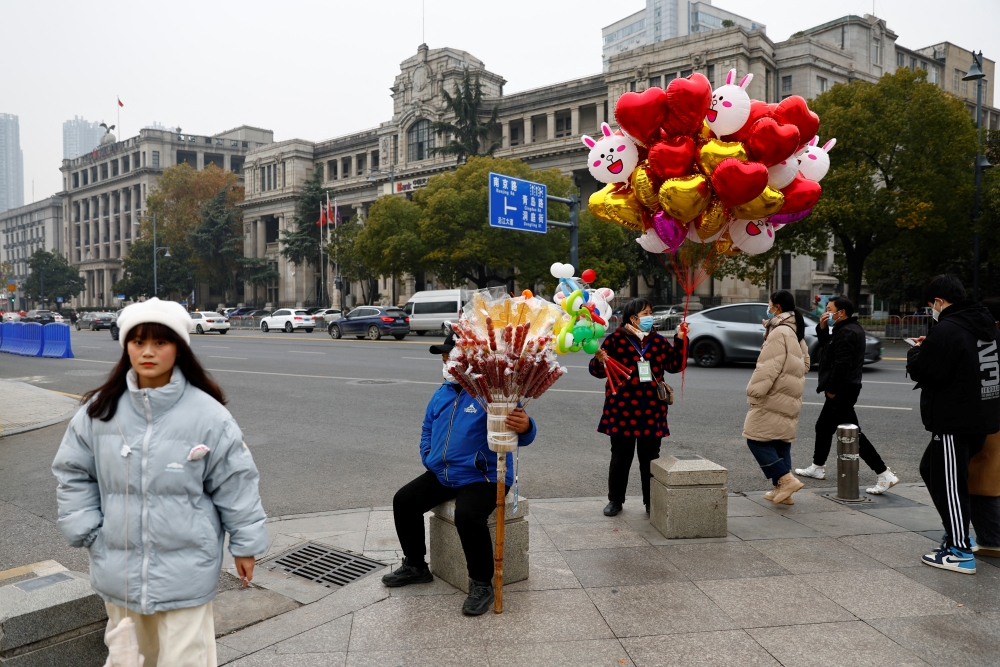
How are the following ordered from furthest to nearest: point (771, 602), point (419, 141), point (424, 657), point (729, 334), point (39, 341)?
point (419, 141) < point (39, 341) < point (729, 334) < point (771, 602) < point (424, 657)

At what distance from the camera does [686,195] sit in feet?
17.1

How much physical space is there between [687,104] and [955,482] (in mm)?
3136

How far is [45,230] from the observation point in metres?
127

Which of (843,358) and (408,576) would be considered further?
(843,358)

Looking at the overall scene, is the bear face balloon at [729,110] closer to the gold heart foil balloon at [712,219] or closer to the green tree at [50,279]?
the gold heart foil balloon at [712,219]

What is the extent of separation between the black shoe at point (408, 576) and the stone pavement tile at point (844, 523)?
9.93ft

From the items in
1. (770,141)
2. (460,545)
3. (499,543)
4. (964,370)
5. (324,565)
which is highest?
(770,141)

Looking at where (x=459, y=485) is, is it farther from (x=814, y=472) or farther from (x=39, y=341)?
(x=39, y=341)

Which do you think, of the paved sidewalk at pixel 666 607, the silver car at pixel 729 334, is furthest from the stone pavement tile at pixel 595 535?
the silver car at pixel 729 334

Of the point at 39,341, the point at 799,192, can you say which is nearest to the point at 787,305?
the point at 799,192

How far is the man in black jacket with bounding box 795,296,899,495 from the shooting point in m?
6.42

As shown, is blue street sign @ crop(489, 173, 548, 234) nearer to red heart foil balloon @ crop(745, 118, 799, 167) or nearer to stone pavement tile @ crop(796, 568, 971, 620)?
red heart foil balloon @ crop(745, 118, 799, 167)

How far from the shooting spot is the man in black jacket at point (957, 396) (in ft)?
14.6

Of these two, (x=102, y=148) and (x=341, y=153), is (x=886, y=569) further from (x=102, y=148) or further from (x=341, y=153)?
(x=102, y=148)
